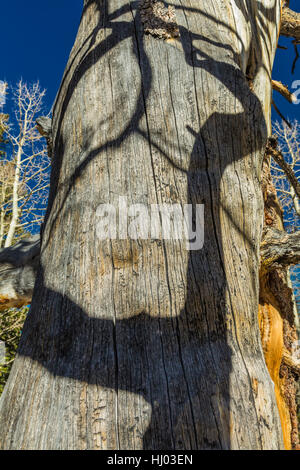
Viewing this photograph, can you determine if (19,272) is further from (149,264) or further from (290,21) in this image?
(290,21)

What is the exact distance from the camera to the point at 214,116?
1.35 metres

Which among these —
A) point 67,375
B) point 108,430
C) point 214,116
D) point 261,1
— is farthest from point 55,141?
point 261,1

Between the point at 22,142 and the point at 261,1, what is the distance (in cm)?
872

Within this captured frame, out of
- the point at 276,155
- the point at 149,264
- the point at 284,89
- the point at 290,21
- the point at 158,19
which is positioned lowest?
the point at 149,264

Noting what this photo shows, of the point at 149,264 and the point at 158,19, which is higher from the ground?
the point at 158,19

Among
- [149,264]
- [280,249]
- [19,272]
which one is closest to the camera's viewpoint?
[149,264]

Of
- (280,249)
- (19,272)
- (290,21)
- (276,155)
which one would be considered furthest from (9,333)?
(290,21)

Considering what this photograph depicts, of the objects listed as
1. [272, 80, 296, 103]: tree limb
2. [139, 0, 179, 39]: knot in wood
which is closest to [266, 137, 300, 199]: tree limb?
[139, 0, 179, 39]: knot in wood

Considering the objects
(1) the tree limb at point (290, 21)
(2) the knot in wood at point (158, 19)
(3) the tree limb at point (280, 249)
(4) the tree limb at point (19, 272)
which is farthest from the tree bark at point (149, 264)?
(1) the tree limb at point (290, 21)

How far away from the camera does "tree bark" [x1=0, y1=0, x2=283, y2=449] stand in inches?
33.3

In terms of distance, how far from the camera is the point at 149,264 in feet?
3.45
